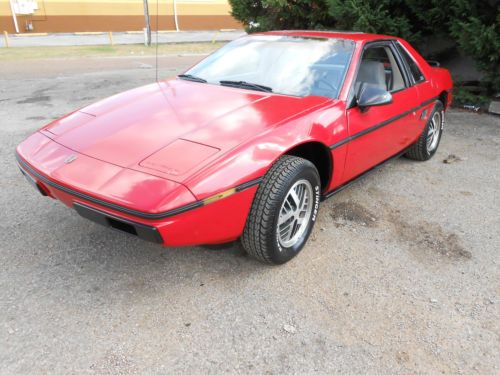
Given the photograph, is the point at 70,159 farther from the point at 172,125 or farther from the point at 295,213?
the point at 295,213

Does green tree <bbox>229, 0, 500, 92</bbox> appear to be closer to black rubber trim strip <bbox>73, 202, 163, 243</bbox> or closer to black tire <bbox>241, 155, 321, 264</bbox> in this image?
black tire <bbox>241, 155, 321, 264</bbox>

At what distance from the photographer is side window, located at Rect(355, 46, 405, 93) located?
3.30m

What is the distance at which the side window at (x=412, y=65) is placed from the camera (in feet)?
12.8

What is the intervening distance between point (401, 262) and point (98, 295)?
192 centimetres

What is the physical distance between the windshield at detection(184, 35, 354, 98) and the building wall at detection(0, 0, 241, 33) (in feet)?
75.9

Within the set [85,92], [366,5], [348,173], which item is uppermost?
[366,5]

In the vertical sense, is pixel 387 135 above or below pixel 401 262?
above

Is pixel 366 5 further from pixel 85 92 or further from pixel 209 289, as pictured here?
pixel 209 289

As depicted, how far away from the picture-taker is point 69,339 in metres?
2.07

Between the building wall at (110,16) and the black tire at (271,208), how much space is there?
24555 mm

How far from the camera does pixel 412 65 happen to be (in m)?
3.99

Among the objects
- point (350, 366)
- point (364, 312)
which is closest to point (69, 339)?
point (350, 366)

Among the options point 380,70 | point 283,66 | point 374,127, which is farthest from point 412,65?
point 283,66

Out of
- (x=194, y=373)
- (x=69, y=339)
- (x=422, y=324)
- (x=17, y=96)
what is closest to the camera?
(x=194, y=373)
